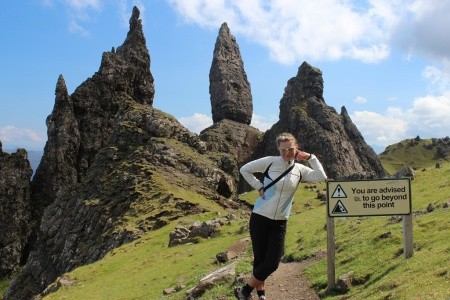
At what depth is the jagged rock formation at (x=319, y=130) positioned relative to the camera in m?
157

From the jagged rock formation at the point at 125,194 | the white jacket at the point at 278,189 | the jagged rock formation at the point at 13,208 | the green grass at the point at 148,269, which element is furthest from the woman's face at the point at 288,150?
the jagged rock formation at the point at 13,208

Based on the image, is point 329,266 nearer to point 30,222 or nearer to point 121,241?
point 121,241

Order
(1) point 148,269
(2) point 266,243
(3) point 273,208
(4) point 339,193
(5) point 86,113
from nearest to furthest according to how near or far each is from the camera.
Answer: (3) point 273,208
(2) point 266,243
(4) point 339,193
(1) point 148,269
(5) point 86,113

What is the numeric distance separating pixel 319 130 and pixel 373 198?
145915mm

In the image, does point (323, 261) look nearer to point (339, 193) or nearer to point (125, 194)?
point (339, 193)

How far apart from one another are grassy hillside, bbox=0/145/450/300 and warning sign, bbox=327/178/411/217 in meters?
2.02

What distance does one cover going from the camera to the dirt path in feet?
60.3

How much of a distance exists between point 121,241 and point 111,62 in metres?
86.9

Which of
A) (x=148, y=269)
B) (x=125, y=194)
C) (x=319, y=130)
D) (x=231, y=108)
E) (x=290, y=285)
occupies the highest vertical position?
(x=231, y=108)

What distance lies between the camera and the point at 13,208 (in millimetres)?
131625

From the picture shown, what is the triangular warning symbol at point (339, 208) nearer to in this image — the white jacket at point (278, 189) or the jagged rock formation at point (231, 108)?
the white jacket at point (278, 189)

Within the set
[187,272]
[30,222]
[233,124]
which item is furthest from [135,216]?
[233,124]

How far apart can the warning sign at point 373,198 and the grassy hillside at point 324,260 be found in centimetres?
202

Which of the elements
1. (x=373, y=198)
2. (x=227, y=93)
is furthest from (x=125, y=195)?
(x=227, y=93)
